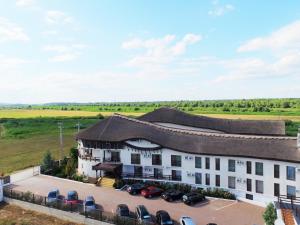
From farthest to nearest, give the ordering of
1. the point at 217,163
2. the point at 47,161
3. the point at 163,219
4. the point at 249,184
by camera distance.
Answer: the point at 47,161 → the point at 217,163 → the point at 249,184 → the point at 163,219

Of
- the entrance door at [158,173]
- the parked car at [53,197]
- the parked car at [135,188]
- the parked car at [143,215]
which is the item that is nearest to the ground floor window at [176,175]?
the entrance door at [158,173]

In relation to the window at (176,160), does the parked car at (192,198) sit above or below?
below

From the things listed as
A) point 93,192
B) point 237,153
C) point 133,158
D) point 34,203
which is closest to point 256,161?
point 237,153

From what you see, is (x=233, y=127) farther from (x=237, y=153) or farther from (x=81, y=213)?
(x=81, y=213)

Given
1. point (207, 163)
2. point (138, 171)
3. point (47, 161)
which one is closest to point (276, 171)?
point (207, 163)

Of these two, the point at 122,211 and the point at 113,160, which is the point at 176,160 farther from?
the point at 122,211

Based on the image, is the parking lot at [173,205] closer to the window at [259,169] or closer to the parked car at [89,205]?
the parked car at [89,205]

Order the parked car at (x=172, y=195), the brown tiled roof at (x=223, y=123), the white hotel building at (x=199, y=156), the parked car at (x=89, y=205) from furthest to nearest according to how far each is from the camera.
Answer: the brown tiled roof at (x=223, y=123) → the parked car at (x=172, y=195) → the white hotel building at (x=199, y=156) → the parked car at (x=89, y=205)

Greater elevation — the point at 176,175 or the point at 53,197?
the point at 176,175
